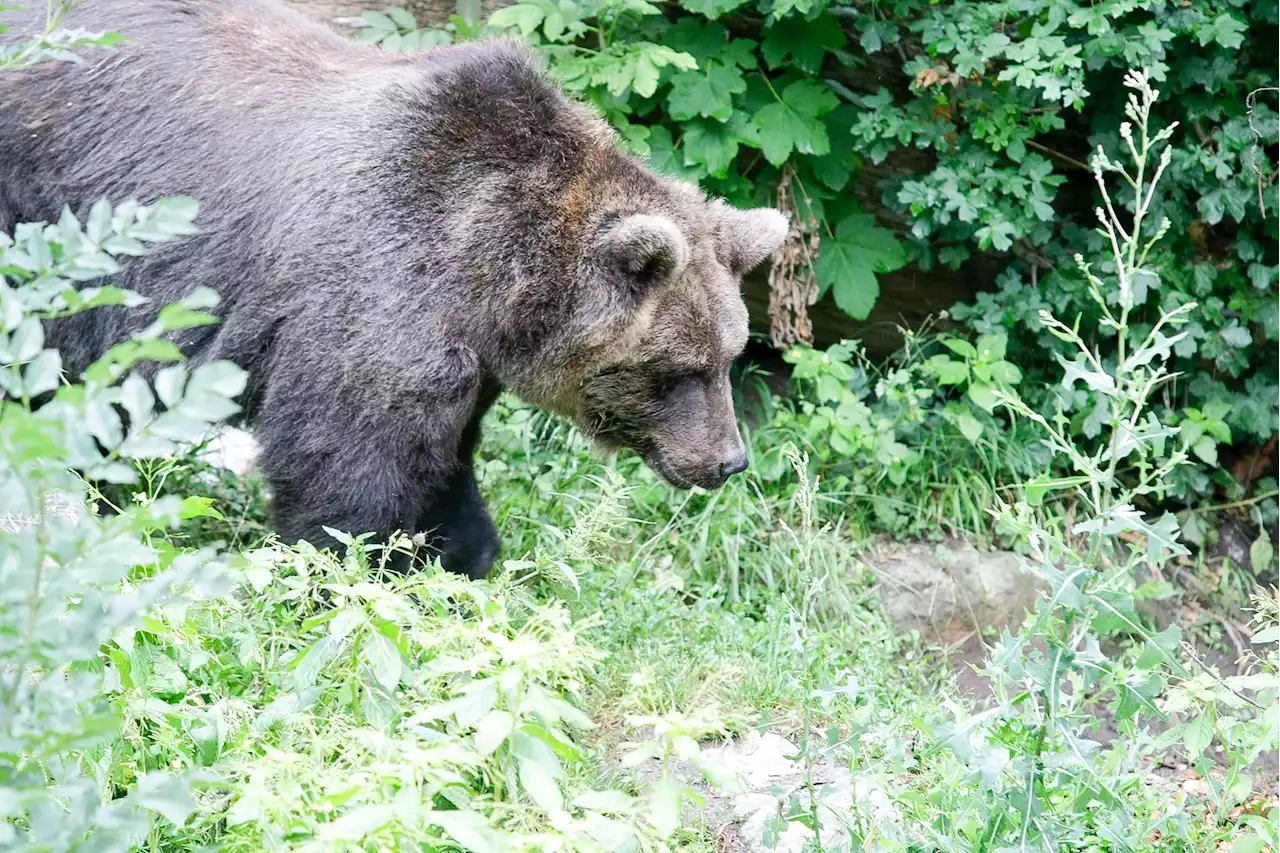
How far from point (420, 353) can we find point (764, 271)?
137 inches

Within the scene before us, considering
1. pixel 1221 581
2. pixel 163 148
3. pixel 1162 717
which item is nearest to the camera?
pixel 1162 717

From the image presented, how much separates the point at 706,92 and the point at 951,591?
9.74 ft

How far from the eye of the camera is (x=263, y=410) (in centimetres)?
508

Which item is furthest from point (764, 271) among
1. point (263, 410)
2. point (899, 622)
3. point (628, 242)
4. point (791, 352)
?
point (263, 410)

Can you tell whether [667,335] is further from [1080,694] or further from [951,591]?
[951,591]

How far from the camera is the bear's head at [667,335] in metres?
5.12

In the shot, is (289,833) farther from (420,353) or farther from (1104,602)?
(420,353)

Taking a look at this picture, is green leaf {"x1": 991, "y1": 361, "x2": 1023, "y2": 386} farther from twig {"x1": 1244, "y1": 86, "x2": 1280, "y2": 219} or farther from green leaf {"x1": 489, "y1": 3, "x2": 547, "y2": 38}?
green leaf {"x1": 489, "y1": 3, "x2": 547, "y2": 38}

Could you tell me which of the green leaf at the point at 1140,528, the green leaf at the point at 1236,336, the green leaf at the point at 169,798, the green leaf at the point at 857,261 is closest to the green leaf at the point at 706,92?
the green leaf at the point at 857,261

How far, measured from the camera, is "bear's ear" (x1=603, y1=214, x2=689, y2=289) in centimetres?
496

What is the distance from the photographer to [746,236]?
568 centimetres

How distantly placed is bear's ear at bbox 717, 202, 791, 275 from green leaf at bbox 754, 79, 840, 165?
1.25 m

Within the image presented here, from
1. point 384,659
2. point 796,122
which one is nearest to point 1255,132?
point 796,122

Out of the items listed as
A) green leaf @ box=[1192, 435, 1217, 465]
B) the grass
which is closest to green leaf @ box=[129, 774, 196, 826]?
the grass
